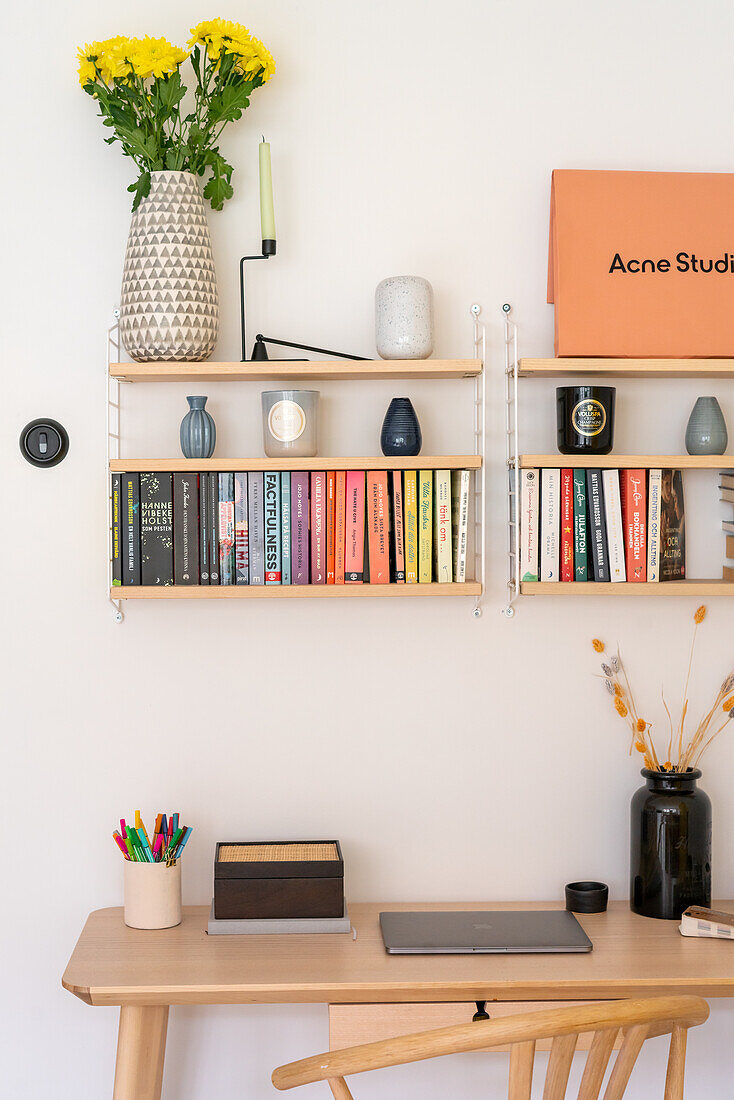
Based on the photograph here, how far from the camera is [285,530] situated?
1.80 m

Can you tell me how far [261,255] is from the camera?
1.88 meters

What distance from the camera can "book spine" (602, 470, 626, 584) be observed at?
182 centimetres

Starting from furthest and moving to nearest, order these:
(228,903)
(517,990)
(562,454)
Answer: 1. (562,454)
2. (228,903)
3. (517,990)

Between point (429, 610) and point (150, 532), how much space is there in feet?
1.82

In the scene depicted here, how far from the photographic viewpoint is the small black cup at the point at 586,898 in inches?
71.3

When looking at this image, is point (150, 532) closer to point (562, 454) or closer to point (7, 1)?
point (562, 454)

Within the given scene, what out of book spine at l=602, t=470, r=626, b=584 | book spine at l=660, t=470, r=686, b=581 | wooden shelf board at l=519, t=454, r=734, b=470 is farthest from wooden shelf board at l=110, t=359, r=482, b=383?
book spine at l=660, t=470, r=686, b=581

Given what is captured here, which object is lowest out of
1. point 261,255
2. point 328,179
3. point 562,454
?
point 562,454

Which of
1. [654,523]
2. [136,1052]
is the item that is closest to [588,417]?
[654,523]

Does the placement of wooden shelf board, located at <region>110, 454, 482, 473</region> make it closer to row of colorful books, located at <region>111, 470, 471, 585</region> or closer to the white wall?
row of colorful books, located at <region>111, 470, 471, 585</region>

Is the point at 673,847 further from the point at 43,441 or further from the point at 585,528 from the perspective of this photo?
the point at 43,441

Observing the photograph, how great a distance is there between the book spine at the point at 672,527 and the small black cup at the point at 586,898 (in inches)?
23.1

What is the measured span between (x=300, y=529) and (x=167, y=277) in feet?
1.64

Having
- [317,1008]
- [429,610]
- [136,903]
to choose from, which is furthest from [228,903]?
[429,610]
